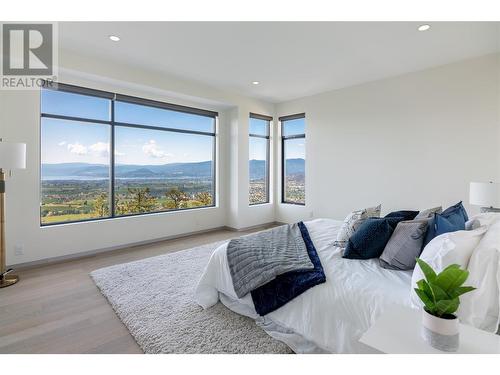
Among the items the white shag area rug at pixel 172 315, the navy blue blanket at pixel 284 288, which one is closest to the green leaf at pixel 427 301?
the navy blue blanket at pixel 284 288

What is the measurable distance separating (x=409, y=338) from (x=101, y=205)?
4.26 metres

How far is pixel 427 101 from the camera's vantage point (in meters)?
3.86

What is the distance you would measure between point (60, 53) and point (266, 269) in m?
3.65

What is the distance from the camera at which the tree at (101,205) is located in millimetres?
4078

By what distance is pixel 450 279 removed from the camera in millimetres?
1023

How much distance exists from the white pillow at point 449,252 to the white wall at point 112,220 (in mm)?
4001

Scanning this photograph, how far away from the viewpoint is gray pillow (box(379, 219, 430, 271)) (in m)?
1.91

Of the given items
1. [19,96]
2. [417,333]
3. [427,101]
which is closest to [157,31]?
[19,96]

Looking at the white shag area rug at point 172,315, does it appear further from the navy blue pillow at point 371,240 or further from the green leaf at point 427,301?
the green leaf at point 427,301

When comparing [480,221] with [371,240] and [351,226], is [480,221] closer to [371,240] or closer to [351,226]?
[371,240]

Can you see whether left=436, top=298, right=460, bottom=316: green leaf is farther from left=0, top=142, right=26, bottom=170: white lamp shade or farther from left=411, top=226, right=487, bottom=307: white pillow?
left=0, top=142, right=26, bottom=170: white lamp shade

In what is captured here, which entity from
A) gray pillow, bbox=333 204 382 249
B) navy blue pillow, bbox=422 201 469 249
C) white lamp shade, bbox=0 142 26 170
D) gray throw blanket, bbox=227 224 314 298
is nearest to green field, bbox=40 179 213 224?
white lamp shade, bbox=0 142 26 170

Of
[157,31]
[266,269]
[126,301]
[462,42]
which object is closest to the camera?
[266,269]
